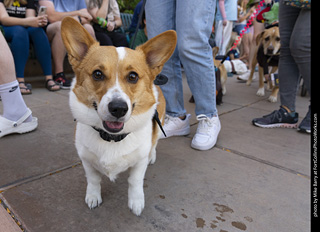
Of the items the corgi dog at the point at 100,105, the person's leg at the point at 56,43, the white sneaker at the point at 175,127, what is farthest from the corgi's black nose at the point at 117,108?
the person's leg at the point at 56,43

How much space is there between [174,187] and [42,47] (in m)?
3.79

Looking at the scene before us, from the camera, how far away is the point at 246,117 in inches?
131

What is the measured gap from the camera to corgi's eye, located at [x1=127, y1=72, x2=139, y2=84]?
1.42m

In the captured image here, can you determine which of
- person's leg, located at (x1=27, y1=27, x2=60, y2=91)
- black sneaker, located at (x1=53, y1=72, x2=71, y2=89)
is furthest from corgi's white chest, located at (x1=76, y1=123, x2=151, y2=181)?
black sneaker, located at (x1=53, y1=72, x2=71, y2=89)

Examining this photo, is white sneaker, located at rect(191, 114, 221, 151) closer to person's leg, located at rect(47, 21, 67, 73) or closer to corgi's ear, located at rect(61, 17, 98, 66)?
corgi's ear, located at rect(61, 17, 98, 66)

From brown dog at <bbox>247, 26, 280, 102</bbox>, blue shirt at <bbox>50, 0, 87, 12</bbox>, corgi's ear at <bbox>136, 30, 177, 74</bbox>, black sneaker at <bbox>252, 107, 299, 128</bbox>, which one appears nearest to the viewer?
corgi's ear at <bbox>136, 30, 177, 74</bbox>

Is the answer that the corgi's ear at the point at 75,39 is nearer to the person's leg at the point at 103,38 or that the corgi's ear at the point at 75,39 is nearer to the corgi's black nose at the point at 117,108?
the corgi's black nose at the point at 117,108

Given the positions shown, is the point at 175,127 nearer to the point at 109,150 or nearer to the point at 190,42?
the point at 190,42

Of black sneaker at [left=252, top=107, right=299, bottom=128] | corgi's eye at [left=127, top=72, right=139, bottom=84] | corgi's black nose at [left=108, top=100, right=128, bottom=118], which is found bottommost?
black sneaker at [left=252, top=107, right=299, bottom=128]

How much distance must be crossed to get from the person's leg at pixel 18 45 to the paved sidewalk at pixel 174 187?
1758mm

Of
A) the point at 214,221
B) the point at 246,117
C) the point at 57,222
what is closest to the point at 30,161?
the point at 57,222

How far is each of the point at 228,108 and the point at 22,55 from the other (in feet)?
11.7

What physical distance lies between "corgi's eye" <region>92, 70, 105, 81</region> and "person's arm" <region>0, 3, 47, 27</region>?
326 centimetres

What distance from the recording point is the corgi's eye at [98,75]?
1.37 meters
